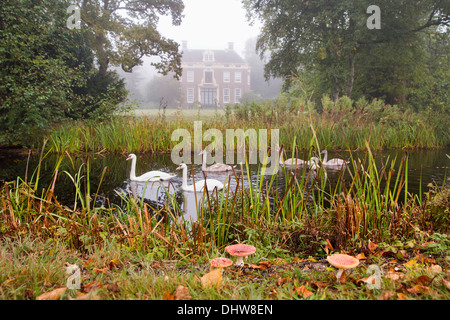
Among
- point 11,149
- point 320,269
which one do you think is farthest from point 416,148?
point 11,149

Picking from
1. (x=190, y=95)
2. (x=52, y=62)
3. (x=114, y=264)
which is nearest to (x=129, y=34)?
(x=52, y=62)

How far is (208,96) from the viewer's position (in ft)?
178

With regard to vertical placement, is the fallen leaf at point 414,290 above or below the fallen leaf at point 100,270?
above

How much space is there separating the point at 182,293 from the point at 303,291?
2.22ft

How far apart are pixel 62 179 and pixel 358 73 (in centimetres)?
1803

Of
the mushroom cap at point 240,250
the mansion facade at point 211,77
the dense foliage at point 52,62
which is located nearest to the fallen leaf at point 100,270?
the mushroom cap at point 240,250

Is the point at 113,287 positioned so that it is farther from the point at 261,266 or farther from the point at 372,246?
the point at 372,246

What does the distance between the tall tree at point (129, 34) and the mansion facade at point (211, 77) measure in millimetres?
32778

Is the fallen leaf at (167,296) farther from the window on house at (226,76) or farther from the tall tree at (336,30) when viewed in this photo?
the window on house at (226,76)

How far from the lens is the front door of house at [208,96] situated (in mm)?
53188

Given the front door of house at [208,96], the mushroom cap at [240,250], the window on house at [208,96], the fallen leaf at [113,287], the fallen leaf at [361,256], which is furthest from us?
the window on house at [208,96]

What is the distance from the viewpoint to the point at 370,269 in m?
2.00

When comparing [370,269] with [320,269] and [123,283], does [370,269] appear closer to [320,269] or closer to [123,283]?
[320,269]

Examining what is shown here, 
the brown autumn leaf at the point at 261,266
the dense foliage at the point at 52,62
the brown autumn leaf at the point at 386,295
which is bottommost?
the brown autumn leaf at the point at 261,266
